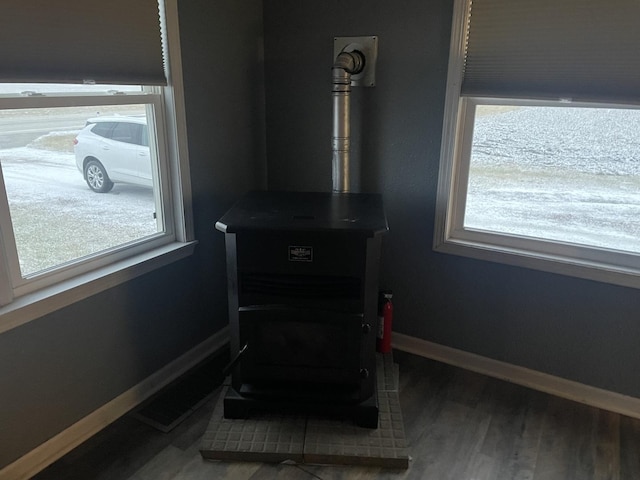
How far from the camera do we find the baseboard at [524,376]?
2225 mm

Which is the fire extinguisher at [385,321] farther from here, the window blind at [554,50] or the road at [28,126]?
the road at [28,126]

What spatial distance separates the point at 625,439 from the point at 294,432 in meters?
1.37

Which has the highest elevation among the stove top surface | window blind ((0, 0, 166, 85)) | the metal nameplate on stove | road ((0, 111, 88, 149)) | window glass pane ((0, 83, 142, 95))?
window blind ((0, 0, 166, 85))

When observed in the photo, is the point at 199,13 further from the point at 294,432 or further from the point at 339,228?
the point at 294,432

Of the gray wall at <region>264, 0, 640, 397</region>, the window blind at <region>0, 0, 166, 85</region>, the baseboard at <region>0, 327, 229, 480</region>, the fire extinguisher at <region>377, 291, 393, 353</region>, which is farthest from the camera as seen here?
the fire extinguisher at <region>377, 291, 393, 353</region>

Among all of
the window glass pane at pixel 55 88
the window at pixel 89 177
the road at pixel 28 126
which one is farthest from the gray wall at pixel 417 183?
the road at pixel 28 126

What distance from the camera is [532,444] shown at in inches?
80.7

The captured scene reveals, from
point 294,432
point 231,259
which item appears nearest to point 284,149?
point 231,259

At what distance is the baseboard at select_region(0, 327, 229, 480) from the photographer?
6.05 ft

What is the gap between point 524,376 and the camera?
2.43 metres

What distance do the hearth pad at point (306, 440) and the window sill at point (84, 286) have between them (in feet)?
2.28

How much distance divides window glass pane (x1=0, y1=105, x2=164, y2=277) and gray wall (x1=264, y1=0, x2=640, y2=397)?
2.74 ft

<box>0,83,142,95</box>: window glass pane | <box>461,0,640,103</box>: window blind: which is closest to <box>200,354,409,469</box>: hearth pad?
<box>0,83,142,95</box>: window glass pane

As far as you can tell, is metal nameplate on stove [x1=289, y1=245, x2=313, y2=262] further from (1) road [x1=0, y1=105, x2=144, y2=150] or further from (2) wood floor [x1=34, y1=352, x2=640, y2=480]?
(1) road [x1=0, y1=105, x2=144, y2=150]
